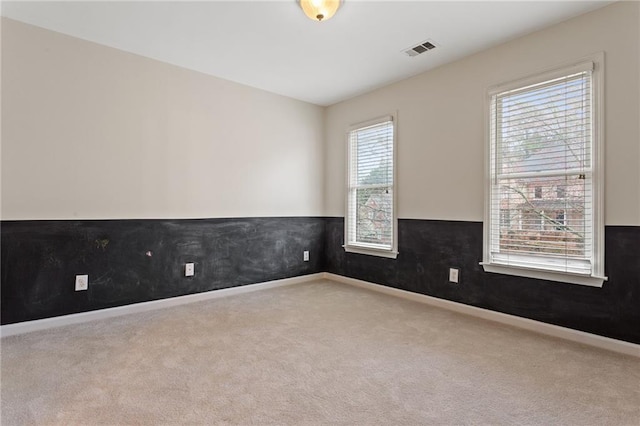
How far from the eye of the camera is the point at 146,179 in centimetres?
330

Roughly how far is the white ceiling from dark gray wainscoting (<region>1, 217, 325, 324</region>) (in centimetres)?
167

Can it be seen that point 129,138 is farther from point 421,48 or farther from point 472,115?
point 472,115

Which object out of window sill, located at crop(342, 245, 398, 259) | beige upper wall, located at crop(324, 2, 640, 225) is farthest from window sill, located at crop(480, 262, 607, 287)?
window sill, located at crop(342, 245, 398, 259)

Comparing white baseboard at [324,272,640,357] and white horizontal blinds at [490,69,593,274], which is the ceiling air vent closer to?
white horizontal blinds at [490,69,593,274]

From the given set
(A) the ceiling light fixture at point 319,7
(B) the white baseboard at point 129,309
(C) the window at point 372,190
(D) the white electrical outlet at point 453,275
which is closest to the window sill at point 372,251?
(C) the window at point 372,190

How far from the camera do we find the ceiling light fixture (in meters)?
2.26

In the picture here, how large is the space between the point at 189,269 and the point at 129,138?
4.82ft

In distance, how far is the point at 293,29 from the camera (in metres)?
2.73

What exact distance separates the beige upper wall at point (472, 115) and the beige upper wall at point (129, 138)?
1132 mm

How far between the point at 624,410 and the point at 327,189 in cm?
375

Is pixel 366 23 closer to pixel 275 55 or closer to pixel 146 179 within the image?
pixel 275 55

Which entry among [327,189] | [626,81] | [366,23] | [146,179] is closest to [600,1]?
[626,81]

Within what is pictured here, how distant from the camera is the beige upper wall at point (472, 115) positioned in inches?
91.7

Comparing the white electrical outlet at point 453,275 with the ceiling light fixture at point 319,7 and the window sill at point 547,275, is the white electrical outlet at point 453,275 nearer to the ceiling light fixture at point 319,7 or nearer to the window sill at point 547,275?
the window sill at point 547,275
